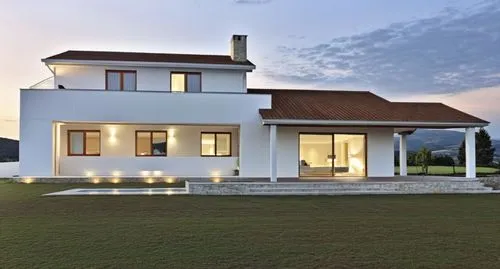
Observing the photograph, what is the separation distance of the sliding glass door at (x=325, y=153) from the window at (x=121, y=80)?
27.1 ft

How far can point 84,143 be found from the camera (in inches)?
878

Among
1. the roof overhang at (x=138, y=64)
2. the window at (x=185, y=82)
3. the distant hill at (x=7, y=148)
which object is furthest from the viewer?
the distant hill at (x=7, y=148)

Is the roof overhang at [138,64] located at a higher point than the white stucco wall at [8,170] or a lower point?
higher

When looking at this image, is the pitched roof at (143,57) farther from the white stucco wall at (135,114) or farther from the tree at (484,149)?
the tree at (484,149)

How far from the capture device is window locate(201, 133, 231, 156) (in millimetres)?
22922

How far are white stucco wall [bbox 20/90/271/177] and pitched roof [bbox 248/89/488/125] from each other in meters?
1.19

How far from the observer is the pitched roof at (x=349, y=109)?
64.2 feet

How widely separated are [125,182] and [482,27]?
1842cm

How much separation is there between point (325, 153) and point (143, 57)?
9.97 m

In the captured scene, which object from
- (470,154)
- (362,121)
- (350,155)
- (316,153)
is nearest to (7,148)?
(316,153)

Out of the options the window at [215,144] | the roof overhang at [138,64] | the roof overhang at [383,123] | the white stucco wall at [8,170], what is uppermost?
the roof overhang at [138,64]

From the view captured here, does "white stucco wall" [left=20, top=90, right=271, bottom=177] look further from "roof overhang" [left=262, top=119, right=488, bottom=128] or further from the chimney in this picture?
the chimney

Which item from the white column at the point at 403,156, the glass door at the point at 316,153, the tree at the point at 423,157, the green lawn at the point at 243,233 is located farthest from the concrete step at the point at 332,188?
the tree at the point at 423,157

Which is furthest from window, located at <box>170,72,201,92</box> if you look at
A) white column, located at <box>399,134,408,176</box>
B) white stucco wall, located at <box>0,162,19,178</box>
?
white column, located at <box>399,134,408,176</box>
